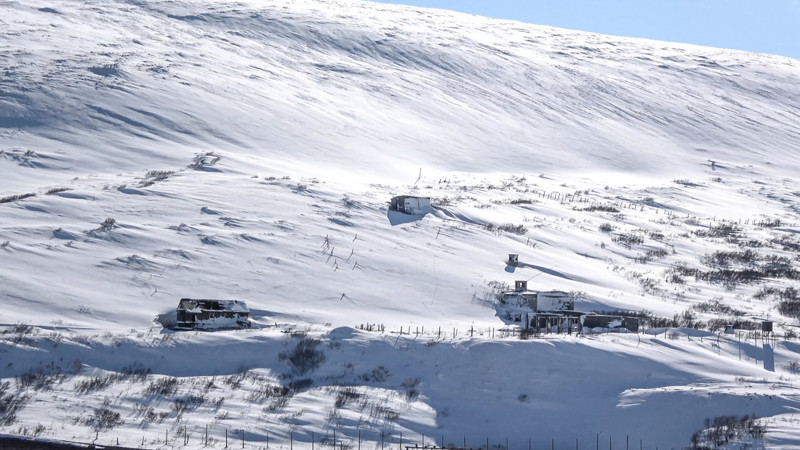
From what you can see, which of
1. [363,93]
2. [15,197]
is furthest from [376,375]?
[363,93]

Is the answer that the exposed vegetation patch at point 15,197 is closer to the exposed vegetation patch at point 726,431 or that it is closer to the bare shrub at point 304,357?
the bare shrub at point 304,357

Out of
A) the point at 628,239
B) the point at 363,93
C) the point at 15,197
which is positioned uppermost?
the point at 363,93

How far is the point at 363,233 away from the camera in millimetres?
37312

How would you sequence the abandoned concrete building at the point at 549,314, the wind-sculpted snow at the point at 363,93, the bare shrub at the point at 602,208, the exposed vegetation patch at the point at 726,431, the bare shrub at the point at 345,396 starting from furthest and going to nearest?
the wind-sculpted snow at the point at 363,93, the bare shrub at the point at 602,208, the abandoned concrete building at the point at 549,314, the bare shrub at the point at 345,396, the exposed vegetation patch at the point at 726,431

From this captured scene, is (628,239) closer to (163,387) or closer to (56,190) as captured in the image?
(56,190)

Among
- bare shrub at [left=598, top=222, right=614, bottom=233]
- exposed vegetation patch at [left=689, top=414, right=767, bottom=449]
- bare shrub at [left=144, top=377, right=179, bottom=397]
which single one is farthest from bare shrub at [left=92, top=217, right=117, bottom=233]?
bare shrub at [left=598, top=222, right=614, bottom=233]

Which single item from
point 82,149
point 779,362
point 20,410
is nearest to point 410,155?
point 82,149

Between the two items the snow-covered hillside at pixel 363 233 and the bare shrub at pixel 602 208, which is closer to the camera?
the snow-covered hillside at pixel 363 233

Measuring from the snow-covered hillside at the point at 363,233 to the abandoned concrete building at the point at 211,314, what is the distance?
3.10 feet

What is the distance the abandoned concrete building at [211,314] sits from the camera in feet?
84.1

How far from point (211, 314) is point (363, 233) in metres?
12.1

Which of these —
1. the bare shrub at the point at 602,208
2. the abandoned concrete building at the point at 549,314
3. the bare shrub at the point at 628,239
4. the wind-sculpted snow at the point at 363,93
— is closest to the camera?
the abandoned concrete building at the point at 549,314

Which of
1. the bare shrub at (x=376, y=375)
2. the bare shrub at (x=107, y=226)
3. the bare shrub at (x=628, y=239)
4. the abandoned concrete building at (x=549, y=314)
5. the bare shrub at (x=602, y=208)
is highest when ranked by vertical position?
the bare shrub at (x=602, y=208)

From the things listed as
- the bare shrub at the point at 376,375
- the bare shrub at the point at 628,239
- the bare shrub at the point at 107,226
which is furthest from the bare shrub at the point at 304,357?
the bare shrub at the point at 628,239
